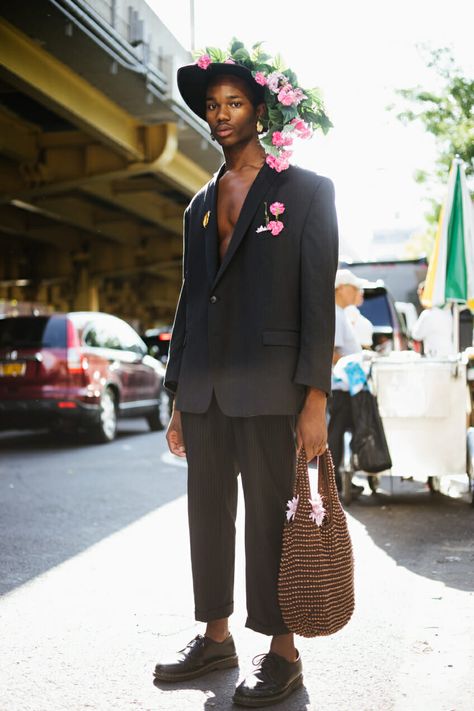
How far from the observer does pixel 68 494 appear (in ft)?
25.8

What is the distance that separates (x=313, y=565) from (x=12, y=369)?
961cm

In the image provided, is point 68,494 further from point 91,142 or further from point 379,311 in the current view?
point 91,142

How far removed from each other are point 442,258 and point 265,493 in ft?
17.7

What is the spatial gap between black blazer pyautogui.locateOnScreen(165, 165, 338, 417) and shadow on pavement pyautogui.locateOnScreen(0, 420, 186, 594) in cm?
204

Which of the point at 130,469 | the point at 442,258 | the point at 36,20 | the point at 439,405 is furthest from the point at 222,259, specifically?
the point at 36,20

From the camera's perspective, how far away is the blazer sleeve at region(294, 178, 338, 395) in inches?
121

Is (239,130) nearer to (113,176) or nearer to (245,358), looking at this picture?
(245,358)

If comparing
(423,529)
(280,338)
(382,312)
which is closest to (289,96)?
(280,338)

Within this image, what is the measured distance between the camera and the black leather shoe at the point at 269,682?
3008 mm

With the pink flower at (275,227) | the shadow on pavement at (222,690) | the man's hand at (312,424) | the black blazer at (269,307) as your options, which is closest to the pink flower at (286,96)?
the black blazer at (269,307)

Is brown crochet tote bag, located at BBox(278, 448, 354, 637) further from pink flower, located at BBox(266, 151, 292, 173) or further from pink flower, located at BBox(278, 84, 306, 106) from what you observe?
pink flower, located at BBox(278, 84, 306, 106)

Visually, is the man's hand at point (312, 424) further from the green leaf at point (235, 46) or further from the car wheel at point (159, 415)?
the car wheel at point (159, 415)

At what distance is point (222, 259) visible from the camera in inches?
128

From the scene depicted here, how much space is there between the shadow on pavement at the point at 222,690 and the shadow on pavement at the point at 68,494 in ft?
5.30
